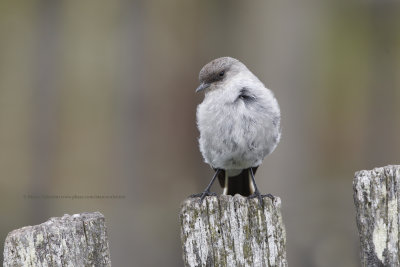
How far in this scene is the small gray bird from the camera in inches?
184

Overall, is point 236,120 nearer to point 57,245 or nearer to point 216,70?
point 216,70

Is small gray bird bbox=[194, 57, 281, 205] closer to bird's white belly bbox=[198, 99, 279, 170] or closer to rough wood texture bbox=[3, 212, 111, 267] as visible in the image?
bird's white belly bbox=[198, 99, 279, 170]

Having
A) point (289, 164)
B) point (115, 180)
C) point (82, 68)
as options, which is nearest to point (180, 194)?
point (115, 180)

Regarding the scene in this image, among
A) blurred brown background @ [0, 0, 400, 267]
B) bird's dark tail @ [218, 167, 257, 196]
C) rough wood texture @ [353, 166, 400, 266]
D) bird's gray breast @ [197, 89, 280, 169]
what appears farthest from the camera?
blurred brown background @ [0, 0, 400, 267]

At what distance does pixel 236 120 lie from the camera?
4.66 m

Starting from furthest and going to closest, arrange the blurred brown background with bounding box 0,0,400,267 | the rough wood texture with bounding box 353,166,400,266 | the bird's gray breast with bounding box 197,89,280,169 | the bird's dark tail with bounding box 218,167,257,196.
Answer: the blurred brown background with bounding box 0,0,400,267 → the bird's dark tail with bounding box 218,167,257,196 → the bird's gray breast with bounding box 197,89,280,169 → the rough wood texture with bounding box 353,166,400,266

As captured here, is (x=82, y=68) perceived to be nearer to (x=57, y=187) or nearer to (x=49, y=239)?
(x=57, y=187)

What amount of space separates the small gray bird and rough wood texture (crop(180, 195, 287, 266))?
121 cm

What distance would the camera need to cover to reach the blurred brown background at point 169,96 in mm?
5352

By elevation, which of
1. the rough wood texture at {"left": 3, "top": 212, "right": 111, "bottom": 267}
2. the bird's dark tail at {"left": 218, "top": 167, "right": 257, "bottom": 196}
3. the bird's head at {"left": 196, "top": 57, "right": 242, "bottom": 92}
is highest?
the bird's head at {"left": 196, "top": 57, "right": 242, "bottom": 92}

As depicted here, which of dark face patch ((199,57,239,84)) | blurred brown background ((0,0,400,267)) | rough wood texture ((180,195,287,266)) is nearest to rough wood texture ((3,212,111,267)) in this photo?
A: rough wood texture ((180,195,287,266))

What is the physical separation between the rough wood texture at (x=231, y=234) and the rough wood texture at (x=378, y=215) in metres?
0.35

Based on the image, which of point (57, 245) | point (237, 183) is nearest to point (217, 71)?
point (237, 183)

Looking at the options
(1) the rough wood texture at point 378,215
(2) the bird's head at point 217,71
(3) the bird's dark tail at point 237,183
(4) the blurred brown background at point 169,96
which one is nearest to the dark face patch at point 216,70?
(2) the bird's head at point 217,71
